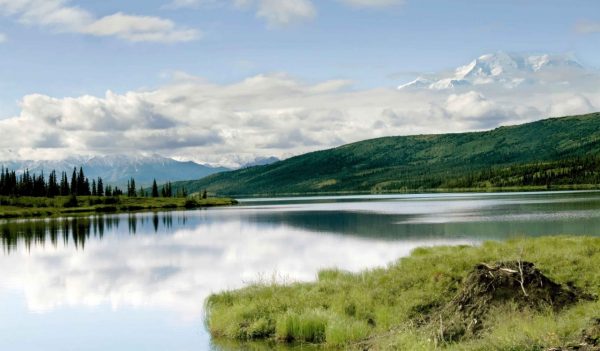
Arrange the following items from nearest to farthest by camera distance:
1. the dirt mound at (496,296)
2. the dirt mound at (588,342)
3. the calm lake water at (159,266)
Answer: the dirt mound at (588,342) < the dirt mound at (496,296) < the calm lake water at (159,266)

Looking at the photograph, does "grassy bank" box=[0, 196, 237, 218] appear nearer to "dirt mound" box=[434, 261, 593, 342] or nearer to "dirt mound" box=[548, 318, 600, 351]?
"dirt mound" box=[434, 261, 593, 342]

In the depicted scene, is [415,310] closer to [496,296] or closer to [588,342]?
[496,296]

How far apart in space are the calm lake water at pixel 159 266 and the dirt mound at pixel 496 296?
10107mm

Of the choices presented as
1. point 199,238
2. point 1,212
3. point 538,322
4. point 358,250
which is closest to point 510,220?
point 358,250

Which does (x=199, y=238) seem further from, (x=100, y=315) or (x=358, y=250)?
(x=100, y=315)

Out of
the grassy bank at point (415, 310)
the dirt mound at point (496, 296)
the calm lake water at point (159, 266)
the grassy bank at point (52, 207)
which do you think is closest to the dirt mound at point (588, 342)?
the grassy bank at point (415, 310)

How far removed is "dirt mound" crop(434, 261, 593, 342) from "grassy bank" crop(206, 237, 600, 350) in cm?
6

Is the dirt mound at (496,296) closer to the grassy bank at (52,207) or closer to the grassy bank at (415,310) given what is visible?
the grassy bank at (415,310)

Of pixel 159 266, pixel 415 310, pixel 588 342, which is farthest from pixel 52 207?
pixel 588 342

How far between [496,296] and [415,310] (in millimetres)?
3693

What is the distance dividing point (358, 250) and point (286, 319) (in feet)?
110

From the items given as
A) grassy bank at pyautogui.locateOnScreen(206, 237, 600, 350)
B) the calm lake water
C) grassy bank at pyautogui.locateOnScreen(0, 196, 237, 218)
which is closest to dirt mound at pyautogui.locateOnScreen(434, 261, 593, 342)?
grassy bank at pyautogui.locateOnScreen(206, 237, 600, 350)

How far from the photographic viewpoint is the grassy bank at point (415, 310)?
66.4 ft

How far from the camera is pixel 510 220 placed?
8394 centimetres
